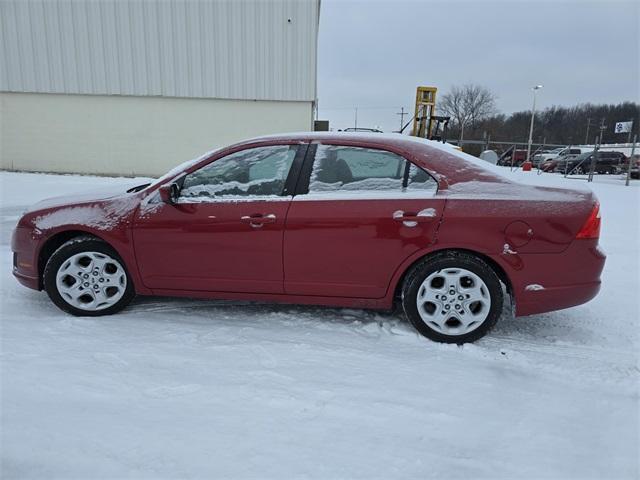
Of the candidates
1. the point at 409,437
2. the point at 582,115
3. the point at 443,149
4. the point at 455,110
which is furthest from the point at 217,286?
the point at 582,115

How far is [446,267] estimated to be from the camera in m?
3.01

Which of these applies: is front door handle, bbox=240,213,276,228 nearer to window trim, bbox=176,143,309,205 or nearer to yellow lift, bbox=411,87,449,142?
window trim, bbox=176,143,309,205

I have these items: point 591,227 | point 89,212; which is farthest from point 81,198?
point 591,227

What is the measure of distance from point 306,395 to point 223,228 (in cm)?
139

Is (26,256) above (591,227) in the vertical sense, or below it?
below

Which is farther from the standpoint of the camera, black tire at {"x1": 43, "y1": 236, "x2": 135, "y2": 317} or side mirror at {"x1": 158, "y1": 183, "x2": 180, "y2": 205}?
black tire at {"x1": 43, "y1": 236, "x2": 135, "y2": 317}

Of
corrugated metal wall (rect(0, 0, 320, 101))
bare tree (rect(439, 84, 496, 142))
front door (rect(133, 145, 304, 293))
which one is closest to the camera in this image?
front door (rect(133, 145, 304, 293))

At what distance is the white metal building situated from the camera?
14297 millimetres

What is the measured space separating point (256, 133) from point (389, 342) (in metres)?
12.9

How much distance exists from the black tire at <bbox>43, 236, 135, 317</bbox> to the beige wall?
1211 cm

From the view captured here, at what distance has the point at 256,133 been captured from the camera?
48.9 ft

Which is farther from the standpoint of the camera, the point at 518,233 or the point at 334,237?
the point at 334,237

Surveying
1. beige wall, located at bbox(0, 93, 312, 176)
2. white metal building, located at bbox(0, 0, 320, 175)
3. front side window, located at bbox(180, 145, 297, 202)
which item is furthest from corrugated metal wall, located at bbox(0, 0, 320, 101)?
front side window, located at bbox(180, 145, 297, 202)

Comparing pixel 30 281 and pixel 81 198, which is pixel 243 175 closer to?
pixel 81 198
